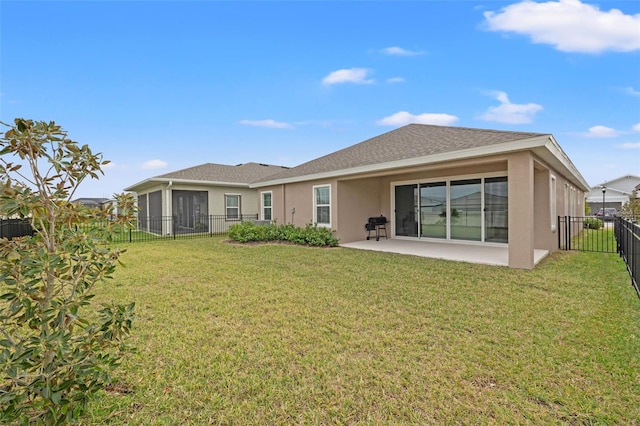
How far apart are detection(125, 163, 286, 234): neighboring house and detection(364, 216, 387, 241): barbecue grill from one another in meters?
7.59

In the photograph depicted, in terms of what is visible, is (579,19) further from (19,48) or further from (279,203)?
(19,48)

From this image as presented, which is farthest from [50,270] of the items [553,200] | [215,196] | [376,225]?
[215,196]

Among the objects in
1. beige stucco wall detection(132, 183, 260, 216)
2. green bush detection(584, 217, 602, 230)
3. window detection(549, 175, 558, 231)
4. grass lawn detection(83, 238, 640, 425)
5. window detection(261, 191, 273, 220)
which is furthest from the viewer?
green bush detection(584, 217, 602, 230)

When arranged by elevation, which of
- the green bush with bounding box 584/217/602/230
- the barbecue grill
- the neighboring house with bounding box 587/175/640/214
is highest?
the neighboring house with bounding box 587/175/640/214

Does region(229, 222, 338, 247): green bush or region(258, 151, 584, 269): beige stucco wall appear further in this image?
region(229, 222, 338, 247): green bush

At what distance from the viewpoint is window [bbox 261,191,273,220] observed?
14.4 m

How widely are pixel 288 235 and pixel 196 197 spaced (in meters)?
6.92

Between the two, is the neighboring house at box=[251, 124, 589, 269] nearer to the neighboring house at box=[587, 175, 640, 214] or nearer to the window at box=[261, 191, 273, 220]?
the window at box=[261, 191, 273, 220]

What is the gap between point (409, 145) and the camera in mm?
9781

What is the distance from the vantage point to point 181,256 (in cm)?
862

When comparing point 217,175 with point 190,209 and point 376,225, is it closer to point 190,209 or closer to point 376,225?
point 190,209

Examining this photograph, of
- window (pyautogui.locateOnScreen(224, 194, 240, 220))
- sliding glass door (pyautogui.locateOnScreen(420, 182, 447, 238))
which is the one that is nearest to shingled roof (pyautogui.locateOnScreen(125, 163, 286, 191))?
window (pyautogui.locateOnScreen(224, 194, 240, 220))

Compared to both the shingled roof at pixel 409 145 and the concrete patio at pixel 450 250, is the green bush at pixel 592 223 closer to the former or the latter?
Result: the concrete patio at pixel 450 250

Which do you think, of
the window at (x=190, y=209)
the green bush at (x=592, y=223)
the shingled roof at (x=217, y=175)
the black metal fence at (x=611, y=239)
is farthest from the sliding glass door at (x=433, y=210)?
the green bush at (x=592, y=223)
